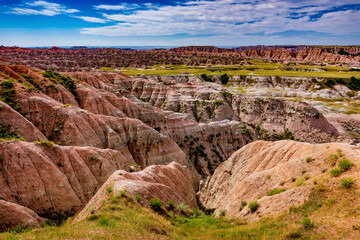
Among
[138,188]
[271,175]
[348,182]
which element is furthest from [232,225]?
[271,175]

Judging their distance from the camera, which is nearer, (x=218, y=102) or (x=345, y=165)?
(x=345, y=165)

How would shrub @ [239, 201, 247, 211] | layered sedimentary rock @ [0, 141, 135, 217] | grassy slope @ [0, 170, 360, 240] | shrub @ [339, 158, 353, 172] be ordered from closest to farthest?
grassy slope @ [0, 170, 360, 240]
shrub @ [339, 158, 353, 172]
shrub @ [239, 201, 247, 211]
layered sedimentary rock @ [0, 141, 135, 217]

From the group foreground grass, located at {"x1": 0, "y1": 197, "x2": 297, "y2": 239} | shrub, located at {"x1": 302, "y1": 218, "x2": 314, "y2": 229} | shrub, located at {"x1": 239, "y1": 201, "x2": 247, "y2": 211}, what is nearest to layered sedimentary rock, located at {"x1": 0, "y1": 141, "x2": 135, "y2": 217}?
foreground grass, located at {"x1": 0, "y1": 197, "x2": 297, "y2": 239}

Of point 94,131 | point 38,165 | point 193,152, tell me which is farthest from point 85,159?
point 193,152

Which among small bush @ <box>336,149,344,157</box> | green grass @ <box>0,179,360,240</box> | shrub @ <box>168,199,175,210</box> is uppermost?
small bush @ <box>336,149,344,157</box>

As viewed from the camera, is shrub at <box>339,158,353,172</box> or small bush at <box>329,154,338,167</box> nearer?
shrub at <box>339,158,353,172</box>

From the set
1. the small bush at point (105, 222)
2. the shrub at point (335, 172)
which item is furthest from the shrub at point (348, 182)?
the small bush at point (105, 222)

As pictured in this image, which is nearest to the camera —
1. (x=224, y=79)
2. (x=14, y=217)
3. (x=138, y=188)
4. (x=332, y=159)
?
(x=14, y=217)

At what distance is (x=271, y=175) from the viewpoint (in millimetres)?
22078

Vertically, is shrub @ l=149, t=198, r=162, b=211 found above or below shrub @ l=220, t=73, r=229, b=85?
below

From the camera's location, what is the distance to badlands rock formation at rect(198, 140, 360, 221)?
16219 millimetres

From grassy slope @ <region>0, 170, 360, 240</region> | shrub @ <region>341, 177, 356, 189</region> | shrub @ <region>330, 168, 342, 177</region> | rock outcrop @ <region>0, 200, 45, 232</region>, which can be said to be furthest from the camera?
rock outcrop @ <region>0, 200, 45, 232</region>

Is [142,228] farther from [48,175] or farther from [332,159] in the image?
[332,159]

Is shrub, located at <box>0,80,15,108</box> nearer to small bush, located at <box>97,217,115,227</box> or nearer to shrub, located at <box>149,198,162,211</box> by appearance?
shrub, located at <box>149,198,162,211</box>
